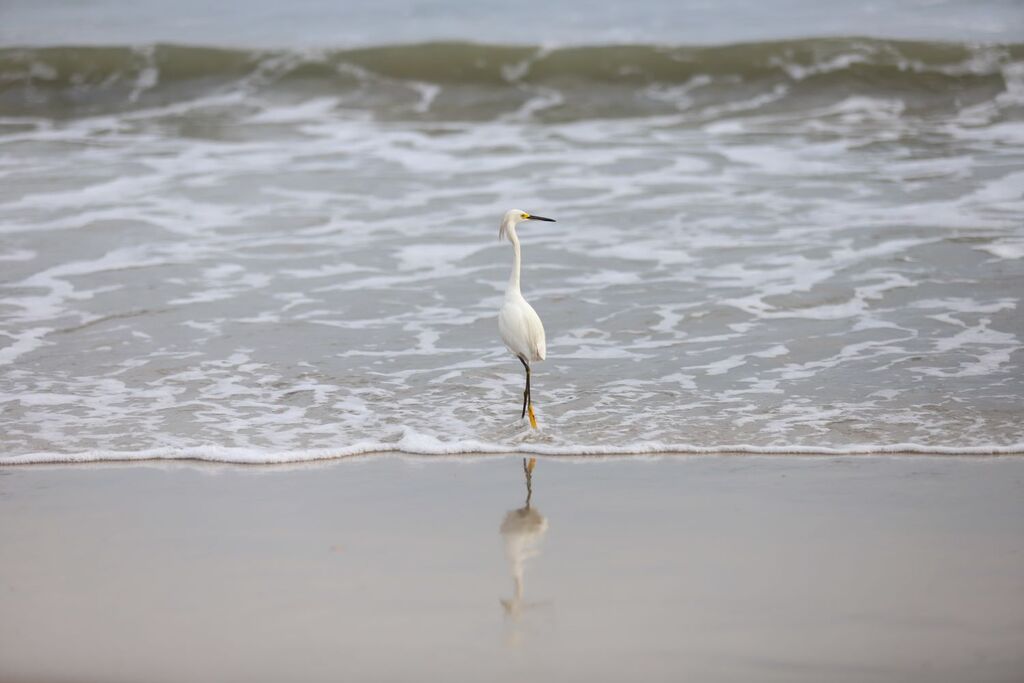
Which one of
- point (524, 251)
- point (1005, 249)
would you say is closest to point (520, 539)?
point (524, 251)

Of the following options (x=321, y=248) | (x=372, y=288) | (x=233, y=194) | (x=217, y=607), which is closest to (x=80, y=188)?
(x=233, y=194)

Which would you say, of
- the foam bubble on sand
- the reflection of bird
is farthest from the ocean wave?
the reflection of bird

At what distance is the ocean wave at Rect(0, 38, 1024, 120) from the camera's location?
1342 cm

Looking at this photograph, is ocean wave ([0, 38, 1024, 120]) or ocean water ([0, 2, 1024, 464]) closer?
ocean water ([0, 2, 1024, 464])

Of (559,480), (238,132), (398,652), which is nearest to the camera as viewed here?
(398,652)

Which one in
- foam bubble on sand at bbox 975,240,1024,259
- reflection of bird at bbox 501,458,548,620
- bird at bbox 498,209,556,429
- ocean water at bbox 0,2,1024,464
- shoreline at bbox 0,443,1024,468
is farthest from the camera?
foam bubble on sand at bbox 975,240,1024,259

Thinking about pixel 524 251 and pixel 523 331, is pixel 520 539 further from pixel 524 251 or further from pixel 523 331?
pixel 524 251

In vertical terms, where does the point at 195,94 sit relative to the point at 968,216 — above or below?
above

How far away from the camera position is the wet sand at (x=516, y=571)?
9.32ft

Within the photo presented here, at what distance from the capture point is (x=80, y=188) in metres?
9.60

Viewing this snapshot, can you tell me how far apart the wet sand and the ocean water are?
362mm

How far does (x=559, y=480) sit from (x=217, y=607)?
1.41 m

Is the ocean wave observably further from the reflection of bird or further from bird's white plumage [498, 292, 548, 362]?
the reflection of bird

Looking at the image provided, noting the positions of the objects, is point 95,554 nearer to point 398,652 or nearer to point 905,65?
point 398,652
